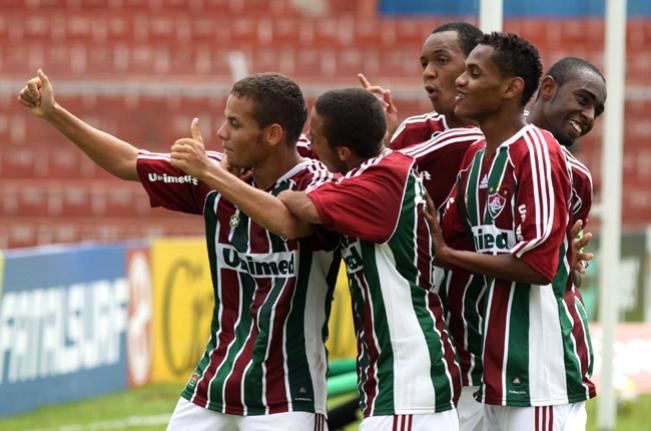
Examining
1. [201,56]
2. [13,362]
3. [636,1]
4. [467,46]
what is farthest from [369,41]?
[467,46]

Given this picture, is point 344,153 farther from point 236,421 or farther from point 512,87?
point 236,421

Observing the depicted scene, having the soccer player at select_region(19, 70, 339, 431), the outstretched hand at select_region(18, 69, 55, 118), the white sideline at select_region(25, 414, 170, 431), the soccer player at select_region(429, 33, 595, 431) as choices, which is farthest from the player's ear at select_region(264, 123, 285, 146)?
the white sideline at select_region(25, 414, 170, 431)

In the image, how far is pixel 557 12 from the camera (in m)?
20.8

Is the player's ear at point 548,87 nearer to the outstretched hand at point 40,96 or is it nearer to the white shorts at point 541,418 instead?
the white shorts at point 541,418

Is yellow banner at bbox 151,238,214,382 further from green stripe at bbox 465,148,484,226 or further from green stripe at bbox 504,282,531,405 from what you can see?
green stripe at bbox 504,282,531,405

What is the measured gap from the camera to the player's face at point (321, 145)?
4781mm

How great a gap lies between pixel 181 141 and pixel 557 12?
664 inches

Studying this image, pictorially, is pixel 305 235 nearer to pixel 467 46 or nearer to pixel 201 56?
pixel 467 46

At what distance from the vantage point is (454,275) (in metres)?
5.25

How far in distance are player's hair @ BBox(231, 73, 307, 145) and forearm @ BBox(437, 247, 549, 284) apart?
2.34 ft

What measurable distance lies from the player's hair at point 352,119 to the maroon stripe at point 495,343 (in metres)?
0.70

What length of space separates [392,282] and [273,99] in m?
0.77

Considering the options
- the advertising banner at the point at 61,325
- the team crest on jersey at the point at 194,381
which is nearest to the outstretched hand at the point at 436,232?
the team crest on jersey at the point at 194,381

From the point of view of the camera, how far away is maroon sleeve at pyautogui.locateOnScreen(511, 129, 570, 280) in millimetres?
4660
